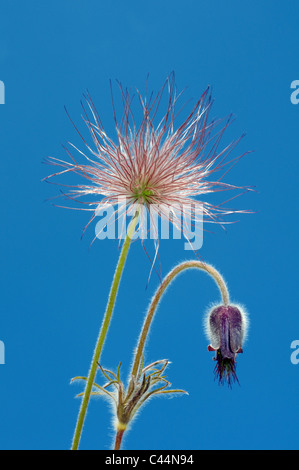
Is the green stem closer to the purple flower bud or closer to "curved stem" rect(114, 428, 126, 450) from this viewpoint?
"curved stem" rect(114, 428, 126, 450)

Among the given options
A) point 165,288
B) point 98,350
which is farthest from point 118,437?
point 165,288

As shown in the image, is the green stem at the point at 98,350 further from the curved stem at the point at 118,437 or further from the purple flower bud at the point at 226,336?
the purple flower bud at the point at 226,336

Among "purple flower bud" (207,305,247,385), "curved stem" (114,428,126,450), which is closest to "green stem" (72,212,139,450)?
"curved stem" (114,428,126,450)

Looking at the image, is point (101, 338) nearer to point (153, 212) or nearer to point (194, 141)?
point (153, 212)

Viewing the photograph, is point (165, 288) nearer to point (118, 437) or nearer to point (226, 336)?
point (226, 336)

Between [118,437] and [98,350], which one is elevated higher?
[98,350]

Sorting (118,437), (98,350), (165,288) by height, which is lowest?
(118,437)
